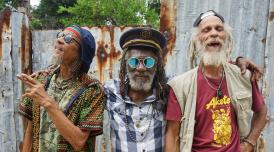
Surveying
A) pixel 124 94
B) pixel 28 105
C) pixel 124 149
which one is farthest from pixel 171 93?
pixel 28 105

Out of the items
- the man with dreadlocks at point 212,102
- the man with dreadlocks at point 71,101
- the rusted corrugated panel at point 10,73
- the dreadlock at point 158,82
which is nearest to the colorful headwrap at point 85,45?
the man with dreadlocks at point 71,101

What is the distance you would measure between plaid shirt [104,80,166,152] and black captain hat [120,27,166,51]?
0.38m

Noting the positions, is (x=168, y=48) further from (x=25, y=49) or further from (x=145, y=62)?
(x=25, y=49)

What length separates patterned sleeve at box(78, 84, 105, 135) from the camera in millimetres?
2273

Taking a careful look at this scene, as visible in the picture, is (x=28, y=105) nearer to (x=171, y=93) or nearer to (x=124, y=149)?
(x=124, y=149)

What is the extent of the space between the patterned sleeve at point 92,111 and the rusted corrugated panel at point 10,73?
46.8 inches

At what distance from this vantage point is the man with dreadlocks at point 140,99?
2.43 meters

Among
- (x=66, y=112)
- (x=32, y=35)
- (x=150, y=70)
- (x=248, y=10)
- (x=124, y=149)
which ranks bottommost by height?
(x=124, y=149)

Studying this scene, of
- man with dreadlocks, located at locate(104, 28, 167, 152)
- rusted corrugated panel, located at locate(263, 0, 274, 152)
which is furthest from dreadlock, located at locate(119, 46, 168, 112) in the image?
rusted corrugated panel, located at locate(263, 0, 274, 152)

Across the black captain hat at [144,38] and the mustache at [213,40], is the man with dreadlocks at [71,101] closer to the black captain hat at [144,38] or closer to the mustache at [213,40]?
the black captain hat at [144,38]

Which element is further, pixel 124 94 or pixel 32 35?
pixel 32 35

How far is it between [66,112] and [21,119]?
1201mm

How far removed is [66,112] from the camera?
230cm

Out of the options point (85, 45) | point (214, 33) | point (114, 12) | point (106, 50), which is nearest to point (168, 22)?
point (106, 50)
